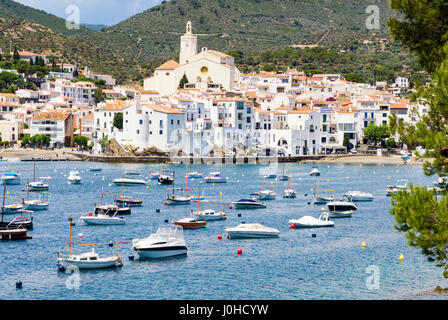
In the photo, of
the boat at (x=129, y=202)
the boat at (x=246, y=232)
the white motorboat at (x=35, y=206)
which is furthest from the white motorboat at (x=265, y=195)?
the boat at (x=246, y=232)

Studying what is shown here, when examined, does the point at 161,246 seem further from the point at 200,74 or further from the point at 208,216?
the point at 200,74

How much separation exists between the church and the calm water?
51.3 metres

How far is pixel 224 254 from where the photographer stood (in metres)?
28.6

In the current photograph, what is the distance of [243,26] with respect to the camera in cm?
18450

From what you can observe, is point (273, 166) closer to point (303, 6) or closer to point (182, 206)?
point (182, 206)

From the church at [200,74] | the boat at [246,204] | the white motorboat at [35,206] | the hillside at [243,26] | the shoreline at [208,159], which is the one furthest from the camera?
the hillside at [243,26]

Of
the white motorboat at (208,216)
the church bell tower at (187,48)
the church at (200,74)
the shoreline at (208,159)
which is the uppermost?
the church bell tower at (187,48)

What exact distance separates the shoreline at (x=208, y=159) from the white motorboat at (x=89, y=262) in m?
51.6

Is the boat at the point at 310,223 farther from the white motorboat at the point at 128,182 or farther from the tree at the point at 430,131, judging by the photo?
the white motorboat at the point at 128,182

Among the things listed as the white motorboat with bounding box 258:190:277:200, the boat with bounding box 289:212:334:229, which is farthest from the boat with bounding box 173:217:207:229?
the white motorboat with bounding box 258:190:277:200

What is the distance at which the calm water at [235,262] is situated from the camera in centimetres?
2250

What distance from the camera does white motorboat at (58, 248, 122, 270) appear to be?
25.2 meters

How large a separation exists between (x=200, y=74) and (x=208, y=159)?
72.4 feet

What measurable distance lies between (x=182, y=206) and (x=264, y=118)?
43.3m
